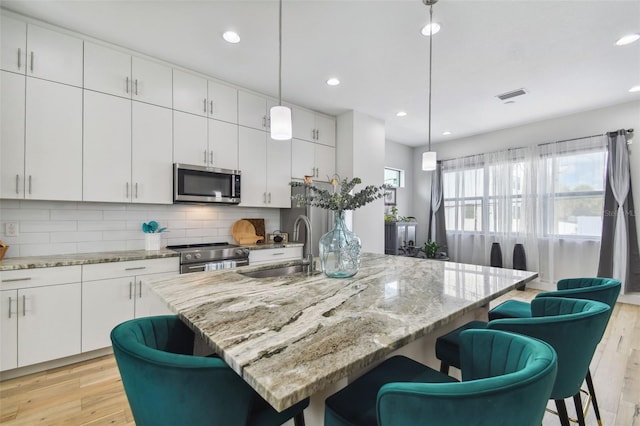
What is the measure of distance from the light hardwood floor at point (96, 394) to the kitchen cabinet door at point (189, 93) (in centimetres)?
249

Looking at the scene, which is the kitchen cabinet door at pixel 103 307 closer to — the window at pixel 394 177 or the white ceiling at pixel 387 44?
the white ceiling at pixel 387 44

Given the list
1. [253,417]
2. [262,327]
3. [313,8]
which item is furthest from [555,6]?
[253,417]

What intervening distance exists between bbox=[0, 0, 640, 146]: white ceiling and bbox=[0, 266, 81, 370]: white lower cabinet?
2.05 m

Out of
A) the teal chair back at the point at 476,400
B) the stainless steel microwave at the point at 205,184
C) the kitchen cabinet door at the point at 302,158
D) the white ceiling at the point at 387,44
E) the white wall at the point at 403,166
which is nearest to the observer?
the teal chair back at the point at 476,400

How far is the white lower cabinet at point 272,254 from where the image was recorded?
11.3ft

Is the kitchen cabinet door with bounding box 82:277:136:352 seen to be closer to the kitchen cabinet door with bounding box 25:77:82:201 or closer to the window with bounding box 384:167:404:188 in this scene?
the kitchen cabinet door with bounding box 25:77:82:201

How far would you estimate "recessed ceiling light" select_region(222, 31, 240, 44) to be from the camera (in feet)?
8.28

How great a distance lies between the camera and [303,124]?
4148 millimetres

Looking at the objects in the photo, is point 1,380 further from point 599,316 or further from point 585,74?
point 585,74

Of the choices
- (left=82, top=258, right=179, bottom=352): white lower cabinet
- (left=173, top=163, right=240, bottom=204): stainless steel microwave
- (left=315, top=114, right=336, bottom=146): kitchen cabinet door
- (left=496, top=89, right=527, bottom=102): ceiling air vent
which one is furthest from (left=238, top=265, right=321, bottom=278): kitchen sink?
(left=496, top=89, right=527, bottom=102): ceiling air vent

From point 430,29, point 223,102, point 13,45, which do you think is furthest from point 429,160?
point 13,45

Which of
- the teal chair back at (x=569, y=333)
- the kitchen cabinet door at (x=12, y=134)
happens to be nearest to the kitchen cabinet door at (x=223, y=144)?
the kitchen cabinet door at (x=12, y=134)

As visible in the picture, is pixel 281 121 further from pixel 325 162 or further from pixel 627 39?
pixel 627 39

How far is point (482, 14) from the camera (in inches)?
89.7
